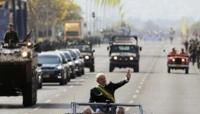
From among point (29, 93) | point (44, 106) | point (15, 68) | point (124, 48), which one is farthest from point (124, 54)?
point (15, 68)

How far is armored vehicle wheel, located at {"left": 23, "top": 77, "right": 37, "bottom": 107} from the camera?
3316 centimetres

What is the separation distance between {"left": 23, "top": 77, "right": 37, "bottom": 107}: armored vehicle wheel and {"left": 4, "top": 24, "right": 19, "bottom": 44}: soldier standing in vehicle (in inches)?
60.2

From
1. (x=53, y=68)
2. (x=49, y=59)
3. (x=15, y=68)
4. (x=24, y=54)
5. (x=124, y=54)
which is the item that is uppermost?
(x=24, y=54)

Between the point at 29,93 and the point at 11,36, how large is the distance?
2.11 metres

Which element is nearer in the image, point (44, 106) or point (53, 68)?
point (44, 106)

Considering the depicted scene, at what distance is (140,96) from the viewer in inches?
1639

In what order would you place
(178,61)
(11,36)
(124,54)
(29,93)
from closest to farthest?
(11,36) → (29,93) → (124,54) → (178,61)

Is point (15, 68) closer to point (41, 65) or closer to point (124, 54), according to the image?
point (41, 65)

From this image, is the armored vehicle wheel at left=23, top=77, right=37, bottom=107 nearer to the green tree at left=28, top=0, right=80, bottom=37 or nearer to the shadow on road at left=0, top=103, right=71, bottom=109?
the shadow on road at left=0, top=103, right=71, bottom=109

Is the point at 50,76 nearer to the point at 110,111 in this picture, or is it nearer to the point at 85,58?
the point at 85,58

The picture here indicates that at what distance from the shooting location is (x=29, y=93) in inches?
1315

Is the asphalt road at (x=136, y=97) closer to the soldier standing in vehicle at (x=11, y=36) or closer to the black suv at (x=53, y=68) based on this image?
the black suv at (x=53, y=68)

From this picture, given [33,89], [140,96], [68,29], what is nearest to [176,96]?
[140,96]

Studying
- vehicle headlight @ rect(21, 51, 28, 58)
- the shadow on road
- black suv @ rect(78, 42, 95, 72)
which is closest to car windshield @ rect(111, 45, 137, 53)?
black suv @ rect(78, 42, 95, 72)
